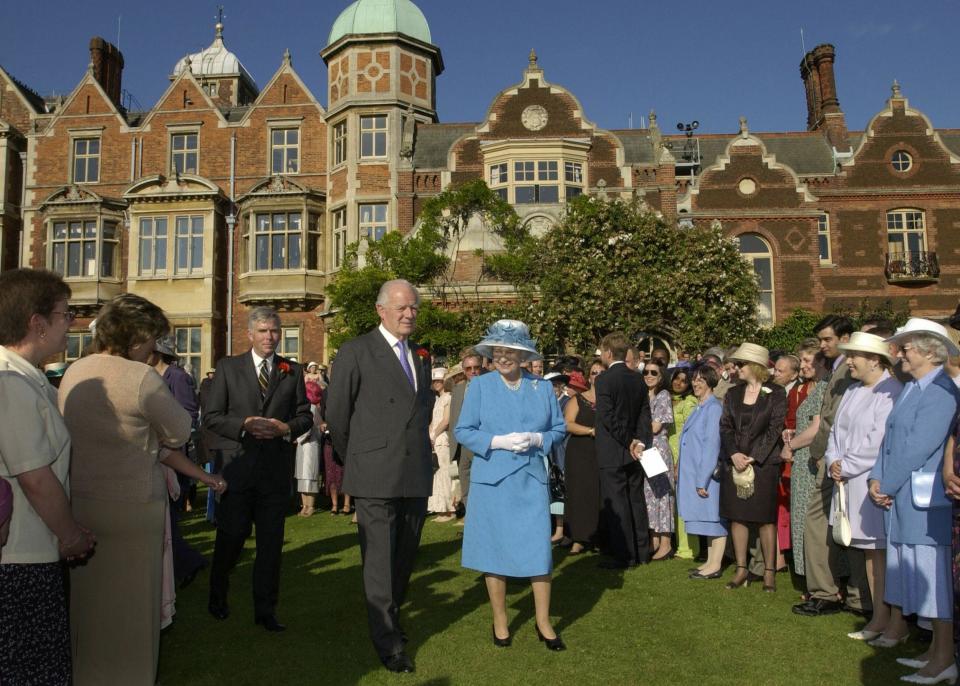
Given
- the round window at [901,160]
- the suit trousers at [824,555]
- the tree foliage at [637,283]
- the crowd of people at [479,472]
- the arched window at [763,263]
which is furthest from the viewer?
the round window at [901,160]

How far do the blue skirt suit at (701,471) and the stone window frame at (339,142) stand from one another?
20.7 m

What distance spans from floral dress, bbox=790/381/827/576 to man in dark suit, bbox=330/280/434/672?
331 cm

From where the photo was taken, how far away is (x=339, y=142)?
2617 cm

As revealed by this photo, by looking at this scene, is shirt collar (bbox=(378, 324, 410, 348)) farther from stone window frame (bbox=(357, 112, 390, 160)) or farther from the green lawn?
stone window frame (bbox=(357, 112, 390, 160))

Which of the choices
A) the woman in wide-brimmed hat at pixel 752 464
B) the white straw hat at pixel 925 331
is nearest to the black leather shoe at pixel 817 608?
the woman in wide-brimmed hat at pixel 752 464

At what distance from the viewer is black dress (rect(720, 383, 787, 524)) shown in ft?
21.2

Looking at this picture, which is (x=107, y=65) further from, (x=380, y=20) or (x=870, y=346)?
(x=870, y=346)

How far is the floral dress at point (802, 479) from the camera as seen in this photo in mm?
6266

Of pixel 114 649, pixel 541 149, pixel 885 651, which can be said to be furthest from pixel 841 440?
pixel 541 149

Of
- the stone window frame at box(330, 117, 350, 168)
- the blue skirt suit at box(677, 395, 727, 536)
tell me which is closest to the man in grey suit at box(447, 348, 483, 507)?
the blue skirt suit at box(677, 395, 727, 536)

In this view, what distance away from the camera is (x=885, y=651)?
16.4 ft

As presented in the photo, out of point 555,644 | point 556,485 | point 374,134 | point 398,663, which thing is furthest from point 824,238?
point 398,663

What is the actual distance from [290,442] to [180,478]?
526 centimetres

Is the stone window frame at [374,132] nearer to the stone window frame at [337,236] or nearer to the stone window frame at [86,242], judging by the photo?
the stone window frame at [337,236]
